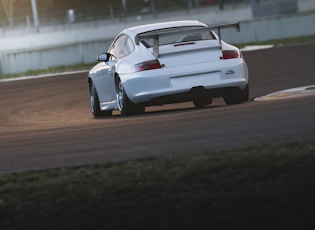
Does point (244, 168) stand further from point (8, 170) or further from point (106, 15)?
point (106, 15)

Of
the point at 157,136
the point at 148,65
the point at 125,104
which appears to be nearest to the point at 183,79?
the point at 148,65

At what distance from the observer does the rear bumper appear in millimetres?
13578

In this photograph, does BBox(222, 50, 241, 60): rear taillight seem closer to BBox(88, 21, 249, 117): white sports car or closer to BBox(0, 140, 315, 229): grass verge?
BBox(88, 21, 249, 117): white sports car

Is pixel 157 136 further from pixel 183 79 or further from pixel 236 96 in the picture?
pixel 236 96

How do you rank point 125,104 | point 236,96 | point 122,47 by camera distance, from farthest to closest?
point 122,47 → point 236,96 → point 125,104

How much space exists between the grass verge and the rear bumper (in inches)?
216

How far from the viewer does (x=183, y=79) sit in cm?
1359

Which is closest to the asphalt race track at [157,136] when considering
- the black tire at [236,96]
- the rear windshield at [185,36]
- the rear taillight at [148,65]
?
the rear taillight at [148,65]

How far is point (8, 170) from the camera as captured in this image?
9.00 m

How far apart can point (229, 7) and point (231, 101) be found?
55430 millimetres

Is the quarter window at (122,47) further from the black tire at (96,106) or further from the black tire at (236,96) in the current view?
the black tire at (236,96)

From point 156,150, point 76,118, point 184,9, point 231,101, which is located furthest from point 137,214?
point 184,9

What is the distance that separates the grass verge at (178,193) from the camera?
6.40 metres

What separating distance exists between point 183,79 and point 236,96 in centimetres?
124
